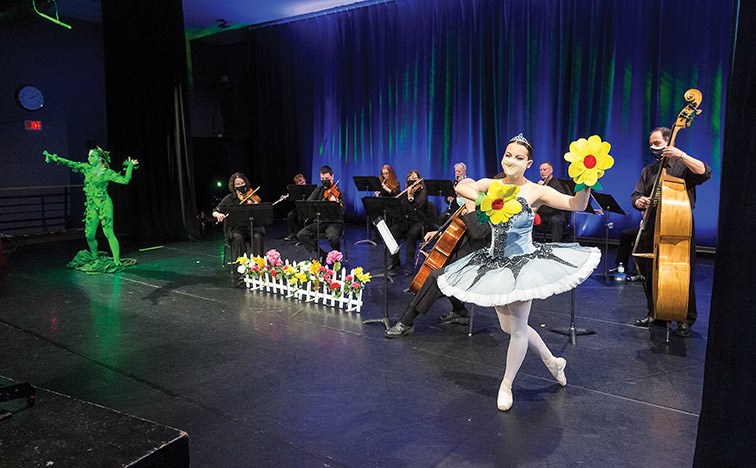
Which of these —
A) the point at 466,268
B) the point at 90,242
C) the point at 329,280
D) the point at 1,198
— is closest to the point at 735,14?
the point at 466,268

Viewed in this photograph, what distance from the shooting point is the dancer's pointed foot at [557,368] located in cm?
371

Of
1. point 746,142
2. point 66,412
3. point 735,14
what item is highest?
point 735,14

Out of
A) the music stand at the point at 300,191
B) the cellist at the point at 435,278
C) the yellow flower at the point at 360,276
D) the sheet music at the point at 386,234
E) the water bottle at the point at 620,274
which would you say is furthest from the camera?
the music stand at the point at 300,191

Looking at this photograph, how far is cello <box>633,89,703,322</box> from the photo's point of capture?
424 cm

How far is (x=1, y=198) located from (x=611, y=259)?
10.9 m

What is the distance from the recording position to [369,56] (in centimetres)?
1205

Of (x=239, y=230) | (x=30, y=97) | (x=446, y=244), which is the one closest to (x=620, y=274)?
(x=446, y=244)

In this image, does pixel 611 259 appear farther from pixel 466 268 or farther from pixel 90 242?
pixel 90 242

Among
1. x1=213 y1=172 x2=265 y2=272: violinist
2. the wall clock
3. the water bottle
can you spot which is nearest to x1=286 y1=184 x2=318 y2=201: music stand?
x1=213 y1=172 x2=265 y2=272: violinist

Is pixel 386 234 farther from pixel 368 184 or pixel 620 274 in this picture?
pixel 368 184

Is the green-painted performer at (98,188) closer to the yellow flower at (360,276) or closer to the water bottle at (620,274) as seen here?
the yellow flower at (360,276)

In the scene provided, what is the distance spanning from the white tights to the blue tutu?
0.68ft

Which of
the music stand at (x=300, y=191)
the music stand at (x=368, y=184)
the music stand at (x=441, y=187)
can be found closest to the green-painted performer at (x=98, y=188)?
the music stand at (x=300, y=191)

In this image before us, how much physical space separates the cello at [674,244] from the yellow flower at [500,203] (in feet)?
5.78
